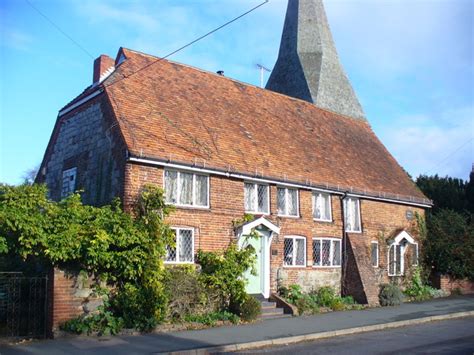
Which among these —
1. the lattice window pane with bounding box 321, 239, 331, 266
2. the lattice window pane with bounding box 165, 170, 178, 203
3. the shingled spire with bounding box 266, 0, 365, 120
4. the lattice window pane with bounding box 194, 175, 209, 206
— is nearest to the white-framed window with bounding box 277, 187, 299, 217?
the lattice window pane with bounding box 321, 239, 331, 266

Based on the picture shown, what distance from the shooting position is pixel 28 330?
12.6 meters

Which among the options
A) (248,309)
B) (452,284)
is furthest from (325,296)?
(452,284)

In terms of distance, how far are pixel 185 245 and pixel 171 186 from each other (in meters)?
1.77

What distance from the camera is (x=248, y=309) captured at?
1535 cm

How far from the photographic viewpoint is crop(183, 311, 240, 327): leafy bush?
14398 mm

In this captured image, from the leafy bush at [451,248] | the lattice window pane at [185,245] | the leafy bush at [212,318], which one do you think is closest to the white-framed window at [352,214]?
the leafy bush at [451,248]

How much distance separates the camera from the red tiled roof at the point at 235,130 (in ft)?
53.8

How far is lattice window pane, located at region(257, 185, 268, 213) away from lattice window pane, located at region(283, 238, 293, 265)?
1452 millimetres

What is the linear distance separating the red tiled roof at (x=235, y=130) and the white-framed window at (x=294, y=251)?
2.19 m


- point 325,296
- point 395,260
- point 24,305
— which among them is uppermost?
point 395,260

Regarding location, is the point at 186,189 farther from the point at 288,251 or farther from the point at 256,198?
the point at 288,251

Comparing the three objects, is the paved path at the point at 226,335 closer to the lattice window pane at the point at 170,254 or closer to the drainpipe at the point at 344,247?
the drainpipe at the point at 344,247

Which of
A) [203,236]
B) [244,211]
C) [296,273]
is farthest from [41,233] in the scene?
[296,273]

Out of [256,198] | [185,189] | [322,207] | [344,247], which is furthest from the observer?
[344,247]
